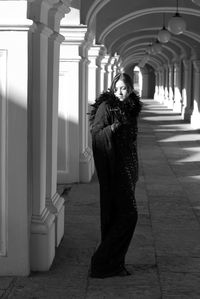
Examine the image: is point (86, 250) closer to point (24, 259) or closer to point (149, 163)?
point (24, 259)

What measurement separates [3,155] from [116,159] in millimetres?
951

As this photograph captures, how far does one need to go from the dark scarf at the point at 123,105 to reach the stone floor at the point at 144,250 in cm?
140

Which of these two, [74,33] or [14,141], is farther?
[74,33]

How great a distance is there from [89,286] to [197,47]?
20026mm

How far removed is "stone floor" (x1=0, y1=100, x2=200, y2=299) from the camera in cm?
533

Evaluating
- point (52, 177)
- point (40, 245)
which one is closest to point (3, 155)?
point (40, 245)

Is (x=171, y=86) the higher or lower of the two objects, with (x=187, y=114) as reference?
higher

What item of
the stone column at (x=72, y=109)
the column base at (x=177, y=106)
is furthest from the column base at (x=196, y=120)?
the stone column at (x=72, y=109)

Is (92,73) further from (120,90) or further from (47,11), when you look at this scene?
(120,90)

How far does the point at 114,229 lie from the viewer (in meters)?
5.60

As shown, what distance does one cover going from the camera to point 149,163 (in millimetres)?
13984

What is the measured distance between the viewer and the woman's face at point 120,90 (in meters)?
5.62

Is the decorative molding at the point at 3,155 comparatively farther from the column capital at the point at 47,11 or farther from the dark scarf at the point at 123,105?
the dark scarf at the point at 123,105

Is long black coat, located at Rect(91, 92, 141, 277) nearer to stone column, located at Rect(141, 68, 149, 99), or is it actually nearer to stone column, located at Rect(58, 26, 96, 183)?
stone column, located at Rect(58, 26, 96, 183)
